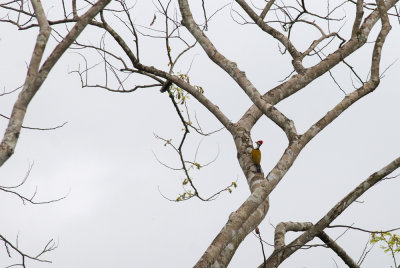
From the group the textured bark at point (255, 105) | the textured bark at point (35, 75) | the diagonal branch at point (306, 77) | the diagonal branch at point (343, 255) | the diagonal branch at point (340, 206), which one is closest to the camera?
the textured bark at point (35, 75)

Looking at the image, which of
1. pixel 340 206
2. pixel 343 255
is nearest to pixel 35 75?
pixel 340 206

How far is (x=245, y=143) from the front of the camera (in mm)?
5488

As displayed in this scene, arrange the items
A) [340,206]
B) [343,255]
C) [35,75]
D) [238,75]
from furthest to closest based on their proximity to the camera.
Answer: [343,255] < [238,75] < [340,206] < [35,75]

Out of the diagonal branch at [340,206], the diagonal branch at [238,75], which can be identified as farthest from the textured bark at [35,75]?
the diagonal branch at [340,206]

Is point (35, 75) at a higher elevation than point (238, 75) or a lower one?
lower

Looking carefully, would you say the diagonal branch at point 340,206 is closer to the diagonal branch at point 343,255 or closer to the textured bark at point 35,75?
the diagonal branch at point 343,255

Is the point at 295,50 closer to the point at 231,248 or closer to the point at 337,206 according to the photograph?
the point at 337,206

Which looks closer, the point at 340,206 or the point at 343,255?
the point at 340,206

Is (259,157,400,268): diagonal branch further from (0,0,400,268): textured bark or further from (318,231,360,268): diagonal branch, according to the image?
(318,231,360,268): diagonal branch

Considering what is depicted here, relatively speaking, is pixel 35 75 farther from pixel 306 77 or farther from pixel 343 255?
pixel 343 255

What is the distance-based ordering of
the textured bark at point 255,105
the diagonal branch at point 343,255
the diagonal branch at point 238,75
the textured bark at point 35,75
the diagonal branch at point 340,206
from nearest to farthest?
the textured bark at point 35,75 < the textured bark at point 255,105 < the diagonal branch at point 340,206 < the diagonal branch at point 238,75 < the diagonal branch at point 343,255

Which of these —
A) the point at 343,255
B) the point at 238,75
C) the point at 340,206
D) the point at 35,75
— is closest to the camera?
the point at 35,75

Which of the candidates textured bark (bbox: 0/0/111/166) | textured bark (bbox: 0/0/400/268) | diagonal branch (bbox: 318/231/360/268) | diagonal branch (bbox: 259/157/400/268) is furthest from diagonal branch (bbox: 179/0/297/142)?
textured bark (bbox: 0/0/111/166)

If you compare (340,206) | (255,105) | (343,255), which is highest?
(255,105)
